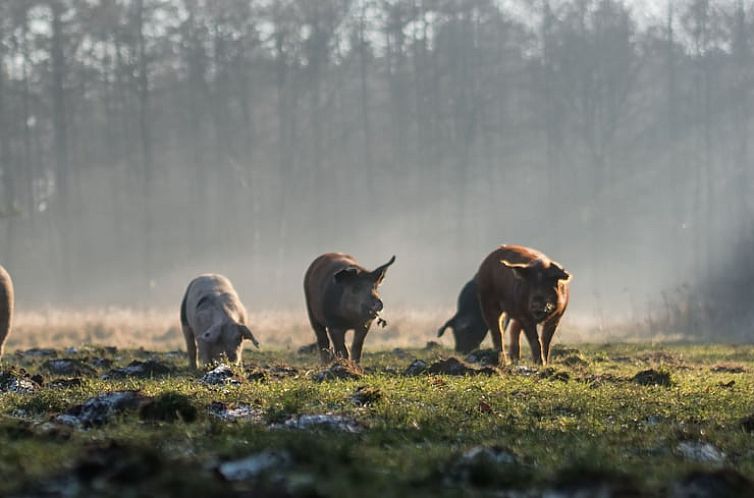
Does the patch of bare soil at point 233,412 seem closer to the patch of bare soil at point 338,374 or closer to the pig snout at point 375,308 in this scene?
the patch of bare soil at point 338,374

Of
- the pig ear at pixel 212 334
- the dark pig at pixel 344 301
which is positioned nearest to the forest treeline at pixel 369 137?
the dark pig at pixel 344 301

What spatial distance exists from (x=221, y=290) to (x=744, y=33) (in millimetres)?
45660

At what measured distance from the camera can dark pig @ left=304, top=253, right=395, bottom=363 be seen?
18016mm

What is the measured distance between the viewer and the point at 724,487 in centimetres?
629

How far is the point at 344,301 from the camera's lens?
59.8ft

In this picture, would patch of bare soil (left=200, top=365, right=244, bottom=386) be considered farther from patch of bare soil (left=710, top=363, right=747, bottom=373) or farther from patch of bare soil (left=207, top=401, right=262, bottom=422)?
patch of bare soil (left=710, top=363, right=747, bottom=373)

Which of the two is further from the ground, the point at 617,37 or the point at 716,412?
the point at 617,37

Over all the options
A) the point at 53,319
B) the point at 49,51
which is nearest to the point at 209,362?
the point at 53,319

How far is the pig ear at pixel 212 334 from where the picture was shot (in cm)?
1788

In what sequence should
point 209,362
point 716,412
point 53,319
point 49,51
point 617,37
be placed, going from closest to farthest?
point 716,412, point 209,362, point 53,319, point 49,51, point 617,37

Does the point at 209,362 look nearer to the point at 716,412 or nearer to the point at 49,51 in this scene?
the point at 716,412

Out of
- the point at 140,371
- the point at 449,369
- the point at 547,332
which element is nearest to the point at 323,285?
the point at 547,332

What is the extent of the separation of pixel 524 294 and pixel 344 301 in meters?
2.69

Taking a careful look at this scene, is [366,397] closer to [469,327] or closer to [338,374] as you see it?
[338,374]
